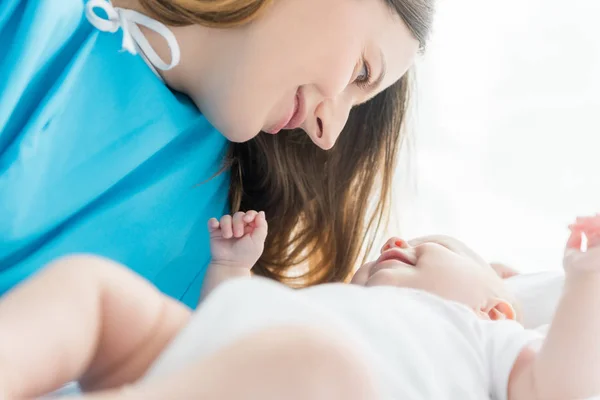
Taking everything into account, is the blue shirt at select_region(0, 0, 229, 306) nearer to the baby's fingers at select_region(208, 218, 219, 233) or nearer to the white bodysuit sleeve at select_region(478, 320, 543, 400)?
the baby's fingers at select_region(208, 218, 219, 233)

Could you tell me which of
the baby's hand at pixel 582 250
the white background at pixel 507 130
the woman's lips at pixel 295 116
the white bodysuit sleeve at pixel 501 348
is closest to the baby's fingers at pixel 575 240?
the baby's hand at pixel 582 250

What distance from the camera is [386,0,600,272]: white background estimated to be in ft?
5.08

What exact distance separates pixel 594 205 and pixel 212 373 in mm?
1164

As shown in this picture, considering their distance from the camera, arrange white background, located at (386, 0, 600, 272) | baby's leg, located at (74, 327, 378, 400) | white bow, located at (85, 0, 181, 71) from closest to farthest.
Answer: baby's leg, located at (74, 327, 378, 400) → white bow, located at (85, 0, 181, 71) → white background, located at (386, 0, 600, 272)

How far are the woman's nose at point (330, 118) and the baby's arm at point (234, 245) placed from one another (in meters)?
0.16

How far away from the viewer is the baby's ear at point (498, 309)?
→ 1.05 meters

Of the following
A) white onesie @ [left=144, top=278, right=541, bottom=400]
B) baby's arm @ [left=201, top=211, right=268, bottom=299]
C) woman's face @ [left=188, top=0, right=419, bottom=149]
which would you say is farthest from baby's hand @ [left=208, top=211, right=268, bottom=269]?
white onesie @ [left=144, top=278, right=541, bottom=400]

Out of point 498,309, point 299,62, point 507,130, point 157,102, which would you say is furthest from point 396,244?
point 507,130

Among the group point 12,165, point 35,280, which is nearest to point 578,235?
point 35,280

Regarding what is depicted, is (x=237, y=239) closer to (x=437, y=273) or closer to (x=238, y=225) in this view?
(x=238, y=225)

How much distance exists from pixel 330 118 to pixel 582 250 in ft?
1.63

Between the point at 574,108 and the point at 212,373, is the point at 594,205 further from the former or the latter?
the point at 212,373

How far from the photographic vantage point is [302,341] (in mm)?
601

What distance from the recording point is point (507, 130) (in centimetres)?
161
